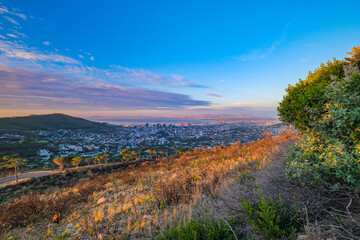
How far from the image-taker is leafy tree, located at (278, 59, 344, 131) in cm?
369

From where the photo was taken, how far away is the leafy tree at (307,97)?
369 cm

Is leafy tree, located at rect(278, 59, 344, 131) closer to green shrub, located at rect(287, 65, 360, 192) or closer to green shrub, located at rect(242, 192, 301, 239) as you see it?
green shrub, located at rect(287, 65, 360, 192)

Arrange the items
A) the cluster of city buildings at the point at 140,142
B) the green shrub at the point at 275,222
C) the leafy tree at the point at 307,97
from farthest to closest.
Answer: the cluster of city buildings at the point at 140,142 < the leafy tree at the point at 307,97 < the green shrub at the point at 275,222

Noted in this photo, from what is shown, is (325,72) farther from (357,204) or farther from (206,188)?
(206,188)

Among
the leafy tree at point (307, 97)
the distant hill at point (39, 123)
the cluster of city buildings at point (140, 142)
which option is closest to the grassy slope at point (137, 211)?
the leafy tree at point (307, 97)

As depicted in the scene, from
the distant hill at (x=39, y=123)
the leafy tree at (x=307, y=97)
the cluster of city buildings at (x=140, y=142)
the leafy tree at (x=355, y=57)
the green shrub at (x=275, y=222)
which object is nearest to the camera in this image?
the green shrub at (x=275, y=222)

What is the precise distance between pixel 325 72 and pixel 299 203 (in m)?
4.43

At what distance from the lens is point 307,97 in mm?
3822

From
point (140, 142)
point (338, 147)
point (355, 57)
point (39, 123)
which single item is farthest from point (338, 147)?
point (39, 123)

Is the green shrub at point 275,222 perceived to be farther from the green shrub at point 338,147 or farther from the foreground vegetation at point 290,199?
the green shrub at point 338,147

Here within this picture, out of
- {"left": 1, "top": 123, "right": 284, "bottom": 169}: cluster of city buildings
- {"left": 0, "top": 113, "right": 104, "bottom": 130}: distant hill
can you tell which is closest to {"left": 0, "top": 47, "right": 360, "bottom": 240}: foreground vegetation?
{"left": 1, "top": 123, "right": 284, "bottom": 169}: cluster of city buildings

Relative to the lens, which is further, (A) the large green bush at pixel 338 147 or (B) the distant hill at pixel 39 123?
(B) the distant hill at pixel 39 123

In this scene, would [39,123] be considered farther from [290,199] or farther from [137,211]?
[290,199]

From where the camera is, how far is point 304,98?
12.4 ft
